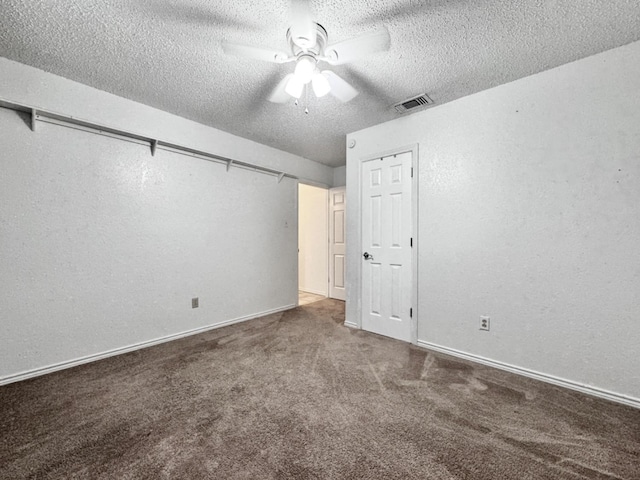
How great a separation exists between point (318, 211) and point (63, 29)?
393cm

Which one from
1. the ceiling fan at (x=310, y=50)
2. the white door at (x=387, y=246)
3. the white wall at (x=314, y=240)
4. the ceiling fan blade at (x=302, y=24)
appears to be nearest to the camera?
the ceiling fan blade at (x=302, y=24)

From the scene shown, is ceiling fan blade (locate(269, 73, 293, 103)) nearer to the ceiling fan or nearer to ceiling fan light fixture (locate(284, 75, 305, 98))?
the ceiling fan

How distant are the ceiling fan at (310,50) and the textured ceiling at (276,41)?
163 mm

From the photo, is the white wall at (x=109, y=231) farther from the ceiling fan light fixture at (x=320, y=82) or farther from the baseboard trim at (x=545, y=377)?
the baseboard trim at (x=545, y=377)

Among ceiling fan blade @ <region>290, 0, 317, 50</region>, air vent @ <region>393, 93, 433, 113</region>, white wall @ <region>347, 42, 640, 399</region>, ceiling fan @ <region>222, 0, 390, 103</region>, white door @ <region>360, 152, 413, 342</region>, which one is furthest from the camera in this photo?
white door @ <region>360, 152, 413, 342</region>

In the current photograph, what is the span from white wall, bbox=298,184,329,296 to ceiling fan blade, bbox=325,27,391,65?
3.34 meters

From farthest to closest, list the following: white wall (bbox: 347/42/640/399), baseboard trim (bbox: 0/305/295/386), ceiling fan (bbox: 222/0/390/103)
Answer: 1. baseboard trim (bbox: 0/305/295/386)
2. white wall (bbox: 347/42/640/399)
3. ceiling fan (bbox: 222/0/390/103)

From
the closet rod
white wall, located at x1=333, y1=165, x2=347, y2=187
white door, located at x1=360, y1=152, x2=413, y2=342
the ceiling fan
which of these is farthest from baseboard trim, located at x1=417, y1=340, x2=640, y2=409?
the closet rod

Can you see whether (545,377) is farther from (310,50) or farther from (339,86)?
(310,50)

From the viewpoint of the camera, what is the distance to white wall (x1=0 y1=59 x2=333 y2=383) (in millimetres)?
2098

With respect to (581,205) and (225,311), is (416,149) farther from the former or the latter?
(225,311)

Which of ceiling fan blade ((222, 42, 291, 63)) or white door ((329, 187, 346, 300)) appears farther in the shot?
white door ((329, 187, 346, 300))

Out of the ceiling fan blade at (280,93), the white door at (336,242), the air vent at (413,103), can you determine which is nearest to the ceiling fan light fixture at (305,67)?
the ceiling fan blade at (280,93)

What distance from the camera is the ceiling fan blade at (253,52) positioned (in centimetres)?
158
